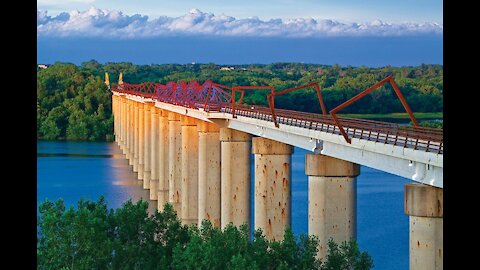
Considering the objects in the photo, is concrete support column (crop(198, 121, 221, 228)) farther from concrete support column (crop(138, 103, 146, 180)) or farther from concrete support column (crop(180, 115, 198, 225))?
concrete support column (crop(138, 103, 146, 180))

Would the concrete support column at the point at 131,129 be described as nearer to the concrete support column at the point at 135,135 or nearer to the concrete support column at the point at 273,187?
the concrete support column at the point at 135,135

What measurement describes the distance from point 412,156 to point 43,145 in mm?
112383

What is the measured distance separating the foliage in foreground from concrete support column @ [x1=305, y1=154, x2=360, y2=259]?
0.44 metres

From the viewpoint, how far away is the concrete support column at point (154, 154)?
66.9 metres

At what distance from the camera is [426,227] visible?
1766cm

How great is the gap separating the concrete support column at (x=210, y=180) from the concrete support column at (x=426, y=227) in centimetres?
2471

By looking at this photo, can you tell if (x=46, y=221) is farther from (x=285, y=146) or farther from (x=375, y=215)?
(x=375, y=215)

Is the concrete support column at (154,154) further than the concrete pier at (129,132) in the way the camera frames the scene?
No

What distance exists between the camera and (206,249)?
24188mm

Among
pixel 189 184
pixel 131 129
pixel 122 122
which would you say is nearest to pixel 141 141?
pixel 131 129

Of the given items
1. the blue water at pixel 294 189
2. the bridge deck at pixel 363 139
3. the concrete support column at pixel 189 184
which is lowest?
the blue water at pixel 294 189

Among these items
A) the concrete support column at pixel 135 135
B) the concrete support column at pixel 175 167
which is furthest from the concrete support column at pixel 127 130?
the concrete support column at pixel 175 167

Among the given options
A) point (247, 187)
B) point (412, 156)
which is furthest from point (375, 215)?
point (412, 156)

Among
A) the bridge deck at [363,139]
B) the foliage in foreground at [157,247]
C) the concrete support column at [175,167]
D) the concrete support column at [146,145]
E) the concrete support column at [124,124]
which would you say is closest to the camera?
the bridge deck at [363,139]
